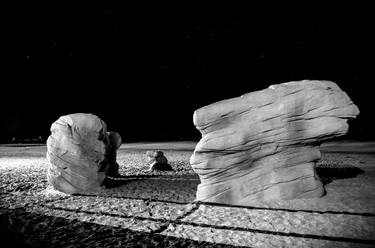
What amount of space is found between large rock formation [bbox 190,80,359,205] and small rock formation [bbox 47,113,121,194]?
2.33 meters

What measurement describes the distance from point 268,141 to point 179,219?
1.77m

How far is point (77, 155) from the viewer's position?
19.7 ft

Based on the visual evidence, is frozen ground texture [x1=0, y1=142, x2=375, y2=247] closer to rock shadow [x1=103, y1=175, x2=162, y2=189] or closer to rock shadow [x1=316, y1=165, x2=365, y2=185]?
rock shadow [x1=316, y1=165, x2=365, y2=185]

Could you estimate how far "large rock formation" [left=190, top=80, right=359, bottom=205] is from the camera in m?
4.66

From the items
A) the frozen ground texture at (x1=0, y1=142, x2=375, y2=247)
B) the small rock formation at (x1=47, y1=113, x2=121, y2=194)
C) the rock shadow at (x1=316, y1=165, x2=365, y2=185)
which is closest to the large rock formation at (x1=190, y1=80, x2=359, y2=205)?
the frozen ground texture at (x1=0, y1=142, x2=375, y2=247)

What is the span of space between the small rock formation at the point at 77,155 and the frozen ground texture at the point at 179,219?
36 cm

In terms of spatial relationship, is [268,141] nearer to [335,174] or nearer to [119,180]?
[335,174]

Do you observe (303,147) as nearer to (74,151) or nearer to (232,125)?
(232,125)

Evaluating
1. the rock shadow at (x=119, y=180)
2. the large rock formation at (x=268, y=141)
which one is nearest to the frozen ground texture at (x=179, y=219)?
the large rock formation at (x=268, y=141)

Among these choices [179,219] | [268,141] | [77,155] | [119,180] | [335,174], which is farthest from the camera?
[119,180]

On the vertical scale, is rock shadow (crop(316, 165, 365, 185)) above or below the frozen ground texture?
below

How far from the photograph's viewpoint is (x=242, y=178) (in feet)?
15.9

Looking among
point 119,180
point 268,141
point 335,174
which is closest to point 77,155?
point 119,180

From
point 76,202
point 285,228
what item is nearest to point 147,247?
point 285,228
